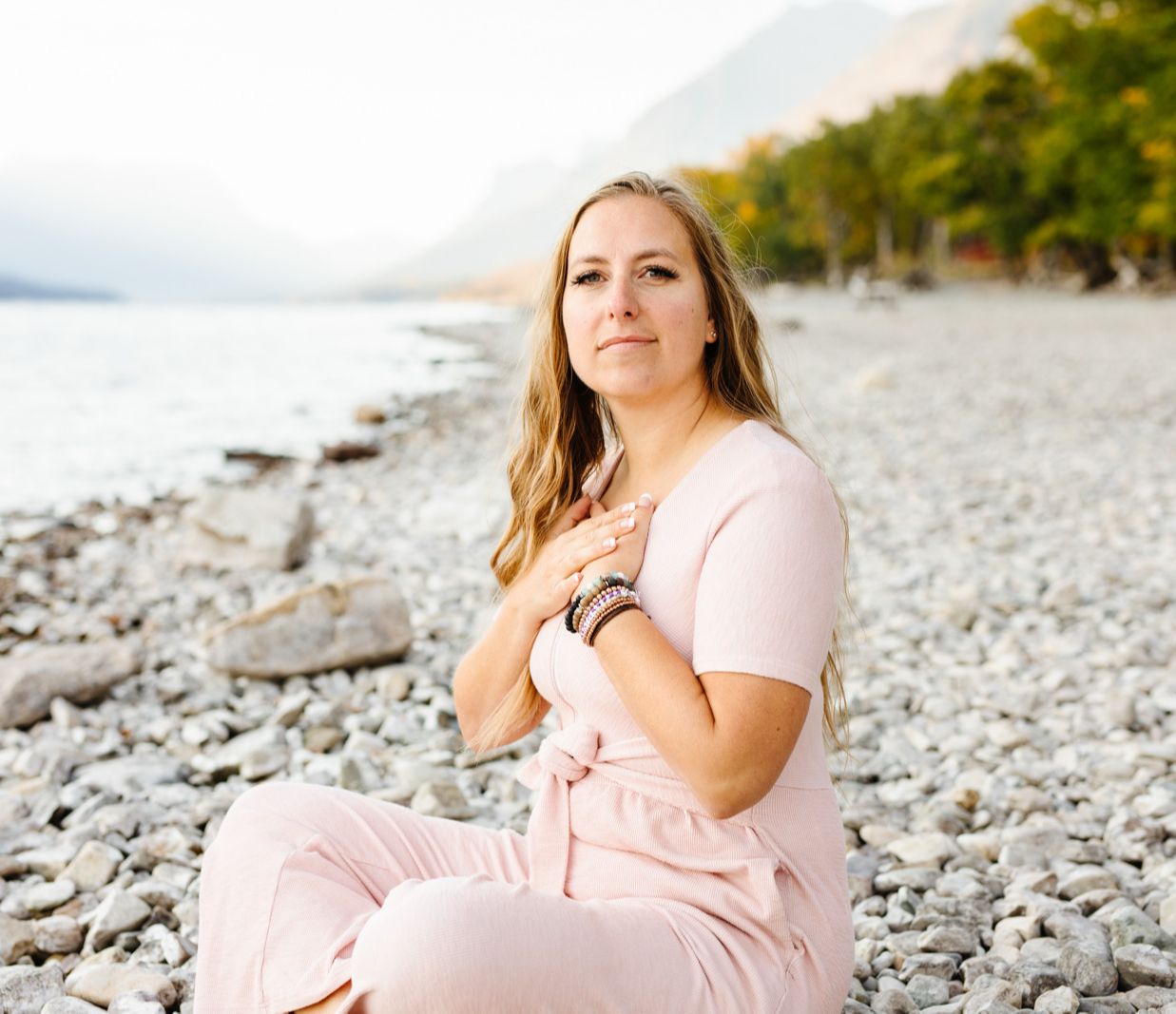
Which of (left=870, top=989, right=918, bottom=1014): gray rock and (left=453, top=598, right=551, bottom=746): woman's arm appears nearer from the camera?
(left=453, top=598, right=551, bottom=746): woman's arm

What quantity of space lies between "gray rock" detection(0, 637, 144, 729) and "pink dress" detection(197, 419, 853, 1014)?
2626 mm

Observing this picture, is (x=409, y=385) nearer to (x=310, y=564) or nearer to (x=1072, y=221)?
(x=310, y=564)

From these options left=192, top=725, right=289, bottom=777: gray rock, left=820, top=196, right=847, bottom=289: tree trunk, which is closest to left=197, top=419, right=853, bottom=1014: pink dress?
left=192, top=725, right=289, bottom=777: gray rock

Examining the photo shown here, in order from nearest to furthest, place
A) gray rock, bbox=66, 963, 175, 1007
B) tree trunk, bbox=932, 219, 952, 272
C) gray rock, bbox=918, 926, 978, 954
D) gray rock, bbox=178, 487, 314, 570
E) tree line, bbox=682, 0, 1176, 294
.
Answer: gray rock, bbox=66, 963, 175, 1007 → gray rock, bbox=918, 926, 978, 954 → gray rock, bbox=178, 487, 314, 570 → tree line, bbox=682, 0, 1176, 294 → tree trunk, bbox=932, 219, 952, 272

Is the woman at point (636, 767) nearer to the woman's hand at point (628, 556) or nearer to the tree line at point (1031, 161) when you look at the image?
the woman's hand at point (628, 556)

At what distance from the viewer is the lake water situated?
37.6 feet

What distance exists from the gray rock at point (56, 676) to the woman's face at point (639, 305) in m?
3.20

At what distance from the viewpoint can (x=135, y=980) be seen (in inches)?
93.7

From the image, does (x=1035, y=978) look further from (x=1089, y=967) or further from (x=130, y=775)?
(x=130, y=775)

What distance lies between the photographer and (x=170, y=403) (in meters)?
19.1

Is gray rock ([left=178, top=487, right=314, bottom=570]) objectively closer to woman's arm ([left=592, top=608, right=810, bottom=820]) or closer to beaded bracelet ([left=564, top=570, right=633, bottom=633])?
beaded bracelet ([left=564, top=570, right=633, bottom=633])

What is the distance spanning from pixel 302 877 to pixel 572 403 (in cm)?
121

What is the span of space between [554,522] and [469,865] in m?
0.77

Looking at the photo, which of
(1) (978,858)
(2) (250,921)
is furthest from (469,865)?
(1) (978,858)
